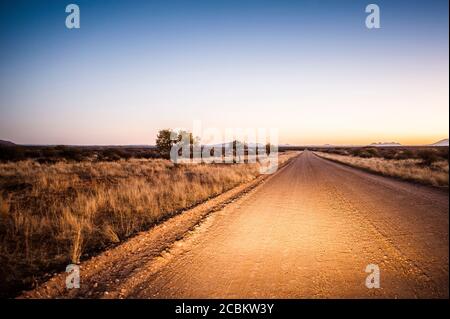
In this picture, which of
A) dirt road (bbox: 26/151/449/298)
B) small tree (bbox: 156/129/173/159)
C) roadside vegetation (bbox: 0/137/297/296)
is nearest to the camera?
dirt road (bbox: 26/151/449/298)

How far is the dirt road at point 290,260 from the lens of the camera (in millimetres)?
3242

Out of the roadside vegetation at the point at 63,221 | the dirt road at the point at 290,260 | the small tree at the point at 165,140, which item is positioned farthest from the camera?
the small tree at the point at 165,140

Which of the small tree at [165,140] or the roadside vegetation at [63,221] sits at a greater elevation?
the small tree at [165,140]

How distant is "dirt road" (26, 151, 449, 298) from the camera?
324 centimetres

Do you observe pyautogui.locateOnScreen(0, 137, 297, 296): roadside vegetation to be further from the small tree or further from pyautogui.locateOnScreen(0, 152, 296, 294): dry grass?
the small tree

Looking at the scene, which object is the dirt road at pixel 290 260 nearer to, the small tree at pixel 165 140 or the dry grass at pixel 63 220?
the dry grass at pixel 63 220

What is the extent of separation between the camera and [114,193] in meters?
9.30

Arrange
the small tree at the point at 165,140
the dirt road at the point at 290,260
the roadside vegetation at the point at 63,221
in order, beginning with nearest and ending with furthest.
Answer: the dirt road at the point at 290,260 → the roadside vegetation at the point at 63,221 → the small tree at the point at 165,140

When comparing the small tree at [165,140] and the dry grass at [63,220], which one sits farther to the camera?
the small tree at [165,140]

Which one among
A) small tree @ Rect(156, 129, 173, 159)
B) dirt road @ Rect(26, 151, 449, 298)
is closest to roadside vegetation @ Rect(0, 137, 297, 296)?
dirt road @ Rect(26, 151, 449, 298)

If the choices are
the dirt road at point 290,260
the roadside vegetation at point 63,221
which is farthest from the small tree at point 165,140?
the dirt road at point 290,260

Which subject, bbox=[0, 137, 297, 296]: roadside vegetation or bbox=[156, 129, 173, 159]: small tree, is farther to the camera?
bbox=[156, 129, 173, 159]: small tree
